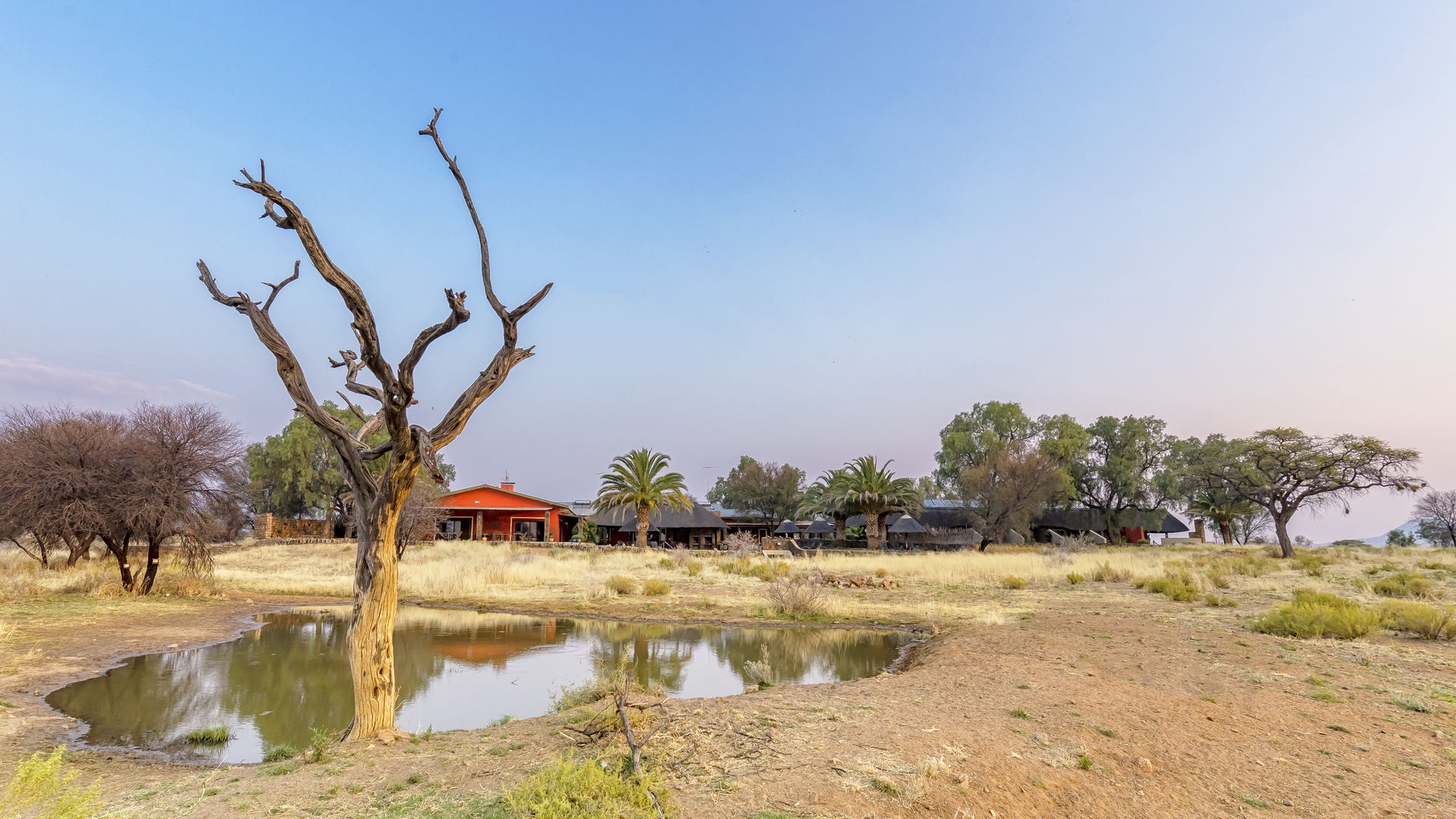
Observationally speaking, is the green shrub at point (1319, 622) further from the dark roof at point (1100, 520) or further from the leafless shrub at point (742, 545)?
the dark roof at point (1100, 520)

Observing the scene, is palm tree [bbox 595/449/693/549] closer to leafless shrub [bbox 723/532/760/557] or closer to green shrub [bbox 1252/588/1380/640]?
leafless shrub [bbox 723/532/760/557]

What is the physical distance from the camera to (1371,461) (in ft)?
122

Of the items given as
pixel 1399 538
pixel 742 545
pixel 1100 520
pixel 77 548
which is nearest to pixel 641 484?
pixel 742 545

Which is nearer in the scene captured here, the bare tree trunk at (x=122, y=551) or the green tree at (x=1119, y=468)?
the bare tree trunk at (x=122, y=551)

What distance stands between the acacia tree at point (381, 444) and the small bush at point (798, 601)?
12.6 m

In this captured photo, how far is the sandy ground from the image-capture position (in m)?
5.08

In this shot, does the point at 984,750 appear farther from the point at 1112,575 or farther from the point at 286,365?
the point at 1112,575

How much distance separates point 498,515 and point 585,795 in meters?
53.6

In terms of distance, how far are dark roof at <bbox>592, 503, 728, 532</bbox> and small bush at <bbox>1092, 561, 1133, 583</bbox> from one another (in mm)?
31665

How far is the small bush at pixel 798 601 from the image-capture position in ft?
60.6

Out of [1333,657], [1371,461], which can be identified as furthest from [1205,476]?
[1333,657]

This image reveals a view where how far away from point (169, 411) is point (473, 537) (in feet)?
112

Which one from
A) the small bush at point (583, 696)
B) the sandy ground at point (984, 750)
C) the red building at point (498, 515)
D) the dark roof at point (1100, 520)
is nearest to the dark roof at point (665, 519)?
the red building at point (498, 515)

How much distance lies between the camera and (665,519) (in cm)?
5409
